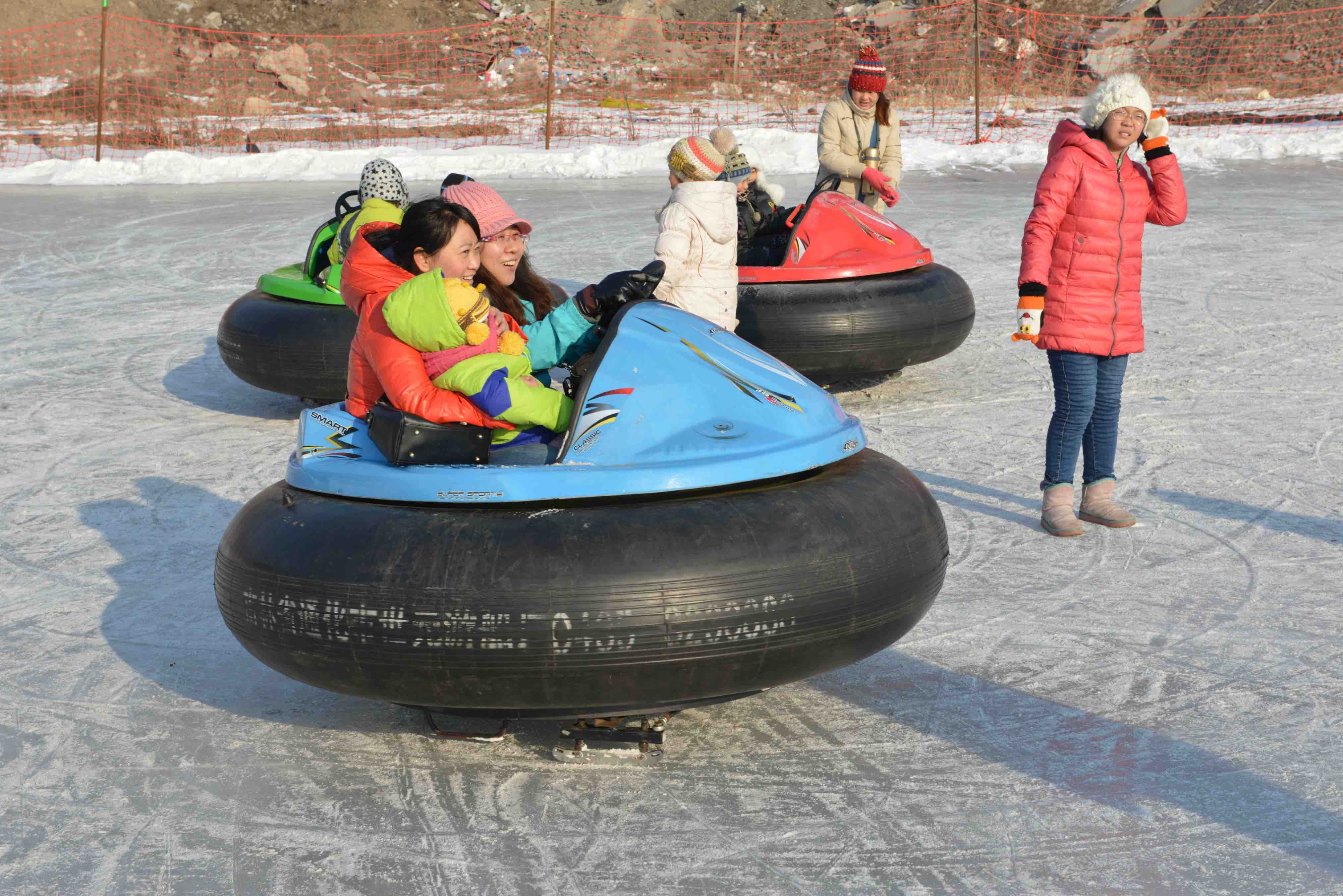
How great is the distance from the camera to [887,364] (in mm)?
6191

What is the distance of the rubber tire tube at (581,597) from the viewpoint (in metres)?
2.72

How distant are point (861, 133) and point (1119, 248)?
3.01 m

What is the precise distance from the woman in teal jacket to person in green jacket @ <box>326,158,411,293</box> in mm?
1762

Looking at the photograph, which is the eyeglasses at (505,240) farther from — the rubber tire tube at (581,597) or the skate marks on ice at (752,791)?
the skate marks on ice at (752,791)

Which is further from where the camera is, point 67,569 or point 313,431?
point 67,569

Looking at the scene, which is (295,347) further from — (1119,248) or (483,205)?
(1119,248)

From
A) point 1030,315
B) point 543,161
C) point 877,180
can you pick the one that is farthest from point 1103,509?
point 543,161

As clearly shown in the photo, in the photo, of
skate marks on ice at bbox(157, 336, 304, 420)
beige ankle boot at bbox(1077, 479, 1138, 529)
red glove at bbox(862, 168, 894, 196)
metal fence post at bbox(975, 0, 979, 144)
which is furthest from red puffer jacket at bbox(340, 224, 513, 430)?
metal fence post at bbox(975, 0, 979, 144)

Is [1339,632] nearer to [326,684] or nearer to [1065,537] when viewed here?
[1065,537]

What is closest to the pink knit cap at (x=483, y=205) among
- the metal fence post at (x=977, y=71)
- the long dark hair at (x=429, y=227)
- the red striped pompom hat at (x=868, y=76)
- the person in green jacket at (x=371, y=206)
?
the long dark hair at (x=429, y=227)

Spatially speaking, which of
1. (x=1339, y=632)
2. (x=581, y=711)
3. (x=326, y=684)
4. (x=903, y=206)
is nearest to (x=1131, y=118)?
(x=1339, y=632)

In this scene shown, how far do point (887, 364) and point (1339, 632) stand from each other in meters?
2.80

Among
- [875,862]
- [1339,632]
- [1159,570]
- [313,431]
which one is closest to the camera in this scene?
[875,862]

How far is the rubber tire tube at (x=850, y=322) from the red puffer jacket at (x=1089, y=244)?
1570mm
